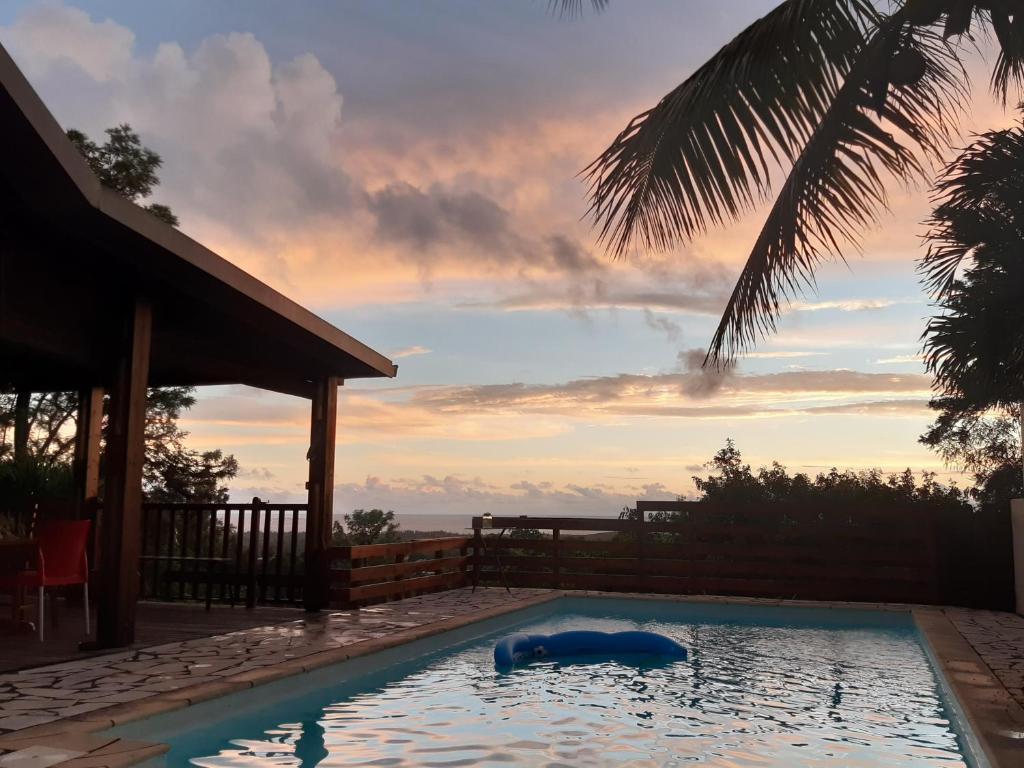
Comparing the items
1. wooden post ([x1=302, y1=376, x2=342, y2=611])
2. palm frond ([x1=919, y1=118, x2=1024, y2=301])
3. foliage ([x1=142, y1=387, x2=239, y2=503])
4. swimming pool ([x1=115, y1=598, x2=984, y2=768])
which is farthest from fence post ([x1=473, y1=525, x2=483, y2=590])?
palm frond ([x1=919, y1=118, x2=1024, y2=301])

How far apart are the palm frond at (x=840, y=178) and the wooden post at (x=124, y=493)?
163 inches

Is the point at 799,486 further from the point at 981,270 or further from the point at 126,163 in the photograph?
the point at 126,163

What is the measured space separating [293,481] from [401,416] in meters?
9.23

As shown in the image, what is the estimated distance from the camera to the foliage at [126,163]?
15.8 metres

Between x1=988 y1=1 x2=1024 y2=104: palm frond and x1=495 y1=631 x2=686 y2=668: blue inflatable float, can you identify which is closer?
x1=988 y1=1 x2=1024 y2=104: palm frond

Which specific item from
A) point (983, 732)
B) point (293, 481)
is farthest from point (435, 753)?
point (293, 481)

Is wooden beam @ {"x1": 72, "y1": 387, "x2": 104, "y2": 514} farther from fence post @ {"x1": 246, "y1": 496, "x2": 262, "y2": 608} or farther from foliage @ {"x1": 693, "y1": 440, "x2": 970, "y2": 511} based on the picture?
foliage @ {"x1": 693, "y1": 440, "x2": 970, "y2": 511}

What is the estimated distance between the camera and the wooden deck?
6027 millimetres

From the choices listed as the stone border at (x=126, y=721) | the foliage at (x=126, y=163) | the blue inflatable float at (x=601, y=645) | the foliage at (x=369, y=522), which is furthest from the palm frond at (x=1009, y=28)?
the foliage at (x=126, y=163)

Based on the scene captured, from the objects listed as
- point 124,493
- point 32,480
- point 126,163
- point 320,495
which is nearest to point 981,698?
point 124,493

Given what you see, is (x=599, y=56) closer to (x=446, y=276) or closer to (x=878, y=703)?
(x=446, y=276)

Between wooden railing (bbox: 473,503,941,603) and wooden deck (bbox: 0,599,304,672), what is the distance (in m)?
→ 4.07

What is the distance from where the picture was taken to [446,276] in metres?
13.4

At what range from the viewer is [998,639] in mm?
7809
